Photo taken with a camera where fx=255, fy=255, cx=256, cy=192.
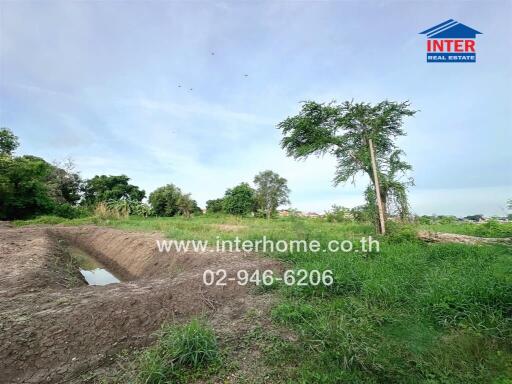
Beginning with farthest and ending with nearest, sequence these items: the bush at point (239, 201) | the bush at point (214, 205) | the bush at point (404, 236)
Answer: the bush at point (214, 205) < the bush at point (239, 201) < the bush at point (404, 236)

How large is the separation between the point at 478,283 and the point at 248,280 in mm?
3294

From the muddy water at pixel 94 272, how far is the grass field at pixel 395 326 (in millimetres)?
5593

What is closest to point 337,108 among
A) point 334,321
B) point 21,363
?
point 334,321

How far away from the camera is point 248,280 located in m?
4.42

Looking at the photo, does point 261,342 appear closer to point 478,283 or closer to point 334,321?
point 334,321

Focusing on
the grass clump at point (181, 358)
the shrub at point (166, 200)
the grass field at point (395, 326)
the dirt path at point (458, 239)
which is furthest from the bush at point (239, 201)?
the grass clump at point (181, 358)

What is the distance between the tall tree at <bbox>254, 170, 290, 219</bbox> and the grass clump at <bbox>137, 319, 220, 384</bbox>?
116ft

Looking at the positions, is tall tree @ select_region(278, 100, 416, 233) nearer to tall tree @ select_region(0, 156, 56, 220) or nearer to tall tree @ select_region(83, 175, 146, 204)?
tall tree @ select_region(0, 156, 56, 220)

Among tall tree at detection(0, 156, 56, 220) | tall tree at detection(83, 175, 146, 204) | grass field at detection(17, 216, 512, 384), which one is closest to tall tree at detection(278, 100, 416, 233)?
grass field at detection(17, 216, 512, 384)

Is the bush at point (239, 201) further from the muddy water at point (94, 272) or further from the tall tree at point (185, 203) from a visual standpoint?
the muddy water at point (94, 272)

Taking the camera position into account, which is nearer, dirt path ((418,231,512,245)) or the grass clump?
the grass clump

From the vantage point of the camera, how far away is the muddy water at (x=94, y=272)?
23.4ft

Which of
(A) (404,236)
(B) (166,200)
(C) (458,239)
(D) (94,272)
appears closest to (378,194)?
(A) (404,236)

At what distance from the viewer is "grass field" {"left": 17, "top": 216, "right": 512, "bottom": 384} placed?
2.29m
